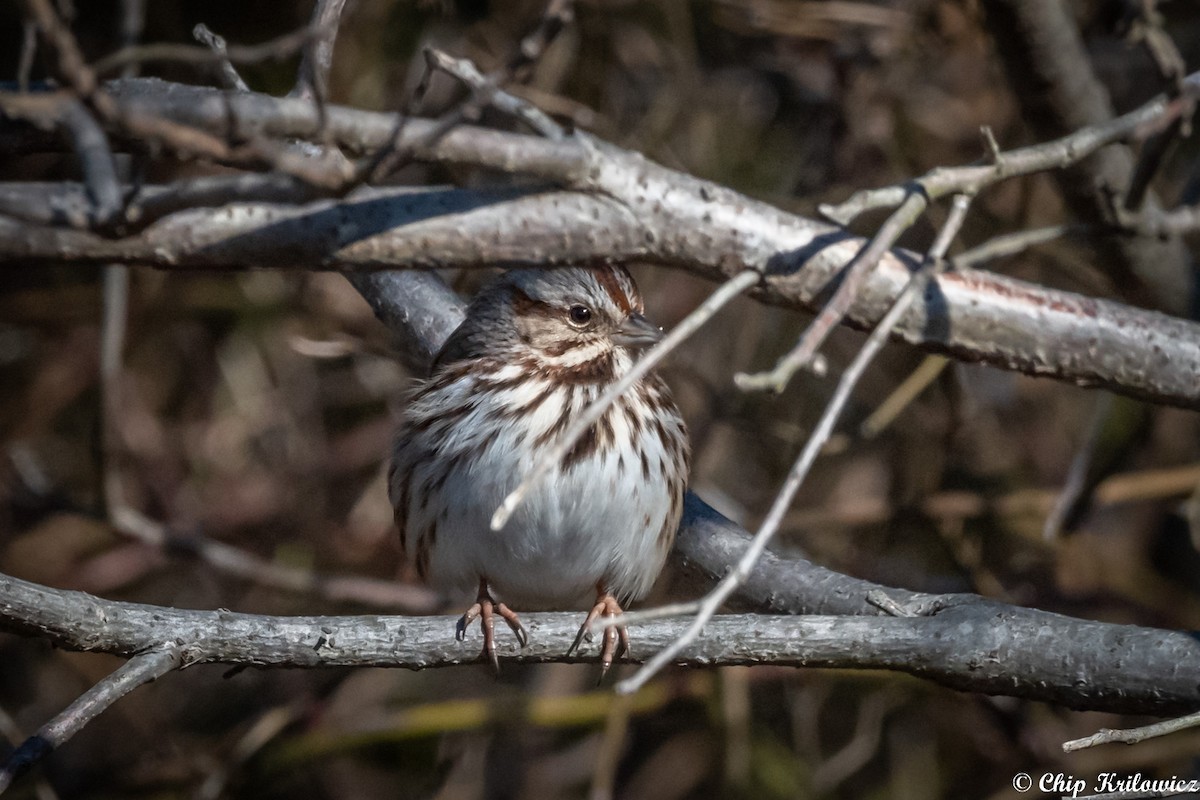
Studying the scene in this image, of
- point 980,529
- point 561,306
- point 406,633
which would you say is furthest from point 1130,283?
point 406,633

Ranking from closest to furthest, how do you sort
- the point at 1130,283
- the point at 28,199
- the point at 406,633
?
the point at 28,199 → the point at 406,633 → the point at 1130,283

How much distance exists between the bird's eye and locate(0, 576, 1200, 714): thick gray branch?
1268 mm

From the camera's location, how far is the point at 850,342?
5.81 meters

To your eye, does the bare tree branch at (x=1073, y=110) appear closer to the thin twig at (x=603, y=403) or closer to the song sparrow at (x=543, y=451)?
the song sparrow at (x=543, y=451)

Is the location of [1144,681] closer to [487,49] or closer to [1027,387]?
[1027,387]

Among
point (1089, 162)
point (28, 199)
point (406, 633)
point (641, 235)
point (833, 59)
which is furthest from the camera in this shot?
point (833, 59)

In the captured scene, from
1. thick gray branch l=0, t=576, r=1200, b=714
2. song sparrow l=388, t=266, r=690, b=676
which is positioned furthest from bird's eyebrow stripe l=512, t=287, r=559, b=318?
thick gray branch l=0, t=576, r=1200, b=714

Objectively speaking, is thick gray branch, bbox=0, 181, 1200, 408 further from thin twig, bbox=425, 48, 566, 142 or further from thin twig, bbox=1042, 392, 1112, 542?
thin twig, bbox=1042, 392, 1112, 542

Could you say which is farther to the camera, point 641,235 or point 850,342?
point 850,342

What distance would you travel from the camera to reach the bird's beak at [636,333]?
Answer: 3844mm

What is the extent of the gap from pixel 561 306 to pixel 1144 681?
2.05 m

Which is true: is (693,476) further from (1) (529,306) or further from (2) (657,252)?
(2) (657,252)

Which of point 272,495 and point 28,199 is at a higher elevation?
point 28,199

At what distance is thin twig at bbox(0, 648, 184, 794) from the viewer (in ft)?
7.92
